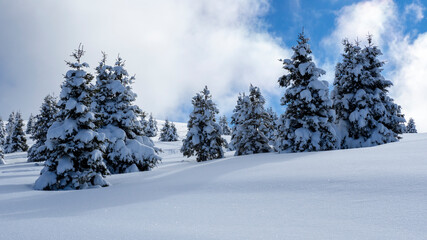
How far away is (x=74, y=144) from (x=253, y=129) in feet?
58.1

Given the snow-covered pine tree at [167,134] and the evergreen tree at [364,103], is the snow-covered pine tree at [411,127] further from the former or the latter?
the snow-covered pine tree at [167,134]

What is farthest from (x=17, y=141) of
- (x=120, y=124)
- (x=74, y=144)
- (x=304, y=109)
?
(x=304, y=109)

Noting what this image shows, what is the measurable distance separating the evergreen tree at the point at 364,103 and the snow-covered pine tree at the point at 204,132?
12042 mm

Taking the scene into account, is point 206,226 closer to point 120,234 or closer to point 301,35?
point 120,234

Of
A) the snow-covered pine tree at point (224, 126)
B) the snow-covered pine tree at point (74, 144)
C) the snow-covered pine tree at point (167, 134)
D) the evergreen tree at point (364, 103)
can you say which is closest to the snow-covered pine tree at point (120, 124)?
the snow-covered pine tree at point (74, 144)

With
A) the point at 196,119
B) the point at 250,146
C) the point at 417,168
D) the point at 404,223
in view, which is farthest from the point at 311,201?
the point at 196,119

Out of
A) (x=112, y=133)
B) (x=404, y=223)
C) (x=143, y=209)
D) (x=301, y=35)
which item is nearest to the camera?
(x=404, y=223)

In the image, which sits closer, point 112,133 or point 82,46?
point 82,46

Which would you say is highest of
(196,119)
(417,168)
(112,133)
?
(196,119)

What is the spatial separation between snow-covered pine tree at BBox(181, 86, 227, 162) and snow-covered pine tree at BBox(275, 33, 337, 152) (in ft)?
27.6

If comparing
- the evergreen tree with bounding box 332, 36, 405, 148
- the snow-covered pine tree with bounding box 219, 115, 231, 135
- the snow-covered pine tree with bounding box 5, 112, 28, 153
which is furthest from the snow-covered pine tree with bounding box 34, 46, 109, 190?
the snow-covered pine tree with bounding box 219, 115, 231, 135

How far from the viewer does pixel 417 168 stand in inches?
244

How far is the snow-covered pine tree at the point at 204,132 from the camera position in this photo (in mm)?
25984

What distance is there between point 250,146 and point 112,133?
13.5 metres
